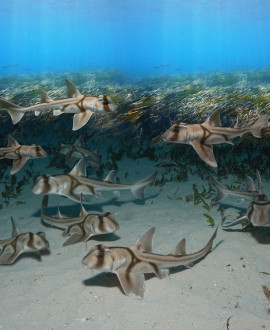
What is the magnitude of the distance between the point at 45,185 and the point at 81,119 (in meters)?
1.55

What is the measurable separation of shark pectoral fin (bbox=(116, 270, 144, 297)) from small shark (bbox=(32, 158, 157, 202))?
2132 millimetres

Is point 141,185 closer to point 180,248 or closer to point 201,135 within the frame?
point 180,248

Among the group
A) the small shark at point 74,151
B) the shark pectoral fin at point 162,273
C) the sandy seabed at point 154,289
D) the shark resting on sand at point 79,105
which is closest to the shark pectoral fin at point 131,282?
the sandy seabed at point 154,289

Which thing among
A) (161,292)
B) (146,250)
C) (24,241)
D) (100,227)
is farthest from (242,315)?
(24,241)

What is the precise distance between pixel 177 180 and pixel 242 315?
6.11 m

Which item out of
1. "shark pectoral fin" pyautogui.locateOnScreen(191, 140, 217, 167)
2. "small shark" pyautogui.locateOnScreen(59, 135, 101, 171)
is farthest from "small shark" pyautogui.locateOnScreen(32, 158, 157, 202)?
"shark pectoral fin" pyautogui.locateOnScreen(191, 140, 217, 167)

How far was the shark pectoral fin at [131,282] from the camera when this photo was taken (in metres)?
3.89

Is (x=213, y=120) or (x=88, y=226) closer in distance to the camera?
(x=213, y=120)

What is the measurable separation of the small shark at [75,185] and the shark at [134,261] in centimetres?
194

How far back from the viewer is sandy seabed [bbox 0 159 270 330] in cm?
367

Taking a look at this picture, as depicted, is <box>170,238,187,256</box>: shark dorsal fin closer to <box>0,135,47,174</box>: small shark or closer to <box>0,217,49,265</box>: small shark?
<box>0,217,49,265</box>: small shark

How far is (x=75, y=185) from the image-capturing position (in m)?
5.91

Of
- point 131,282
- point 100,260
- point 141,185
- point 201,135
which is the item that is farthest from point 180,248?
point 141,185

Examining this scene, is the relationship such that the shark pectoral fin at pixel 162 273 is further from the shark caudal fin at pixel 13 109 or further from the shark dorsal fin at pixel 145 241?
the shark caudal fin at pixel 13 109
